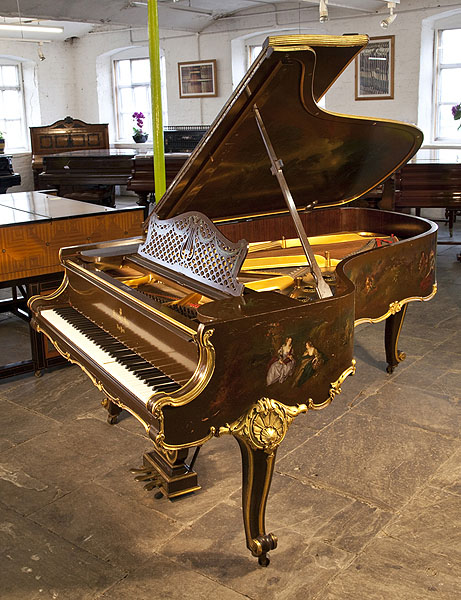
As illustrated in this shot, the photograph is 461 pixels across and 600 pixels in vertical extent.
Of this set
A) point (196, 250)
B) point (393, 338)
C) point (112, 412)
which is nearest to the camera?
point (196, 250)

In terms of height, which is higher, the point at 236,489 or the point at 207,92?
the point at 207,92

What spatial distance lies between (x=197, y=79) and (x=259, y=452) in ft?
33.1

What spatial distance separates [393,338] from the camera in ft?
13.5

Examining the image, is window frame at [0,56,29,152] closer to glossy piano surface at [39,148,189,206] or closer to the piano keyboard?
glossy piano surface at [39,148,189,206]

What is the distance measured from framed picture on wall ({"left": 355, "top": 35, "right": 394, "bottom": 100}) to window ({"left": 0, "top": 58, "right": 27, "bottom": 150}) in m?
6.65

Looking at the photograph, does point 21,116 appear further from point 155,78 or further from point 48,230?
point 155,78

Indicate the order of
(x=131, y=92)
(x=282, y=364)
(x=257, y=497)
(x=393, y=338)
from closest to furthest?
(x=282, y=364)
(x=257, y=497)
(x=393, y=338)
(x=131, y=92)

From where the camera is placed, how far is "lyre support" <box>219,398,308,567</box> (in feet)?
7.34

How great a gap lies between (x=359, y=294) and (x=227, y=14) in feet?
28.9

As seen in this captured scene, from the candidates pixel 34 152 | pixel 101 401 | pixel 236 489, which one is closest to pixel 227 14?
pixel 34 152

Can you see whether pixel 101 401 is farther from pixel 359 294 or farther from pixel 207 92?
pixel 207 92

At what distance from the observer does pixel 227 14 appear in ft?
35.6

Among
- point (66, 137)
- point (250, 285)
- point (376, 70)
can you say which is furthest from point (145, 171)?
point (250, 285)

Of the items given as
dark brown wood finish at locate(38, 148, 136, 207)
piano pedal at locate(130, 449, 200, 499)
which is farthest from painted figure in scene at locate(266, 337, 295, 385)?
dark brown wood finish at locate(38, 148, 136, 207)
